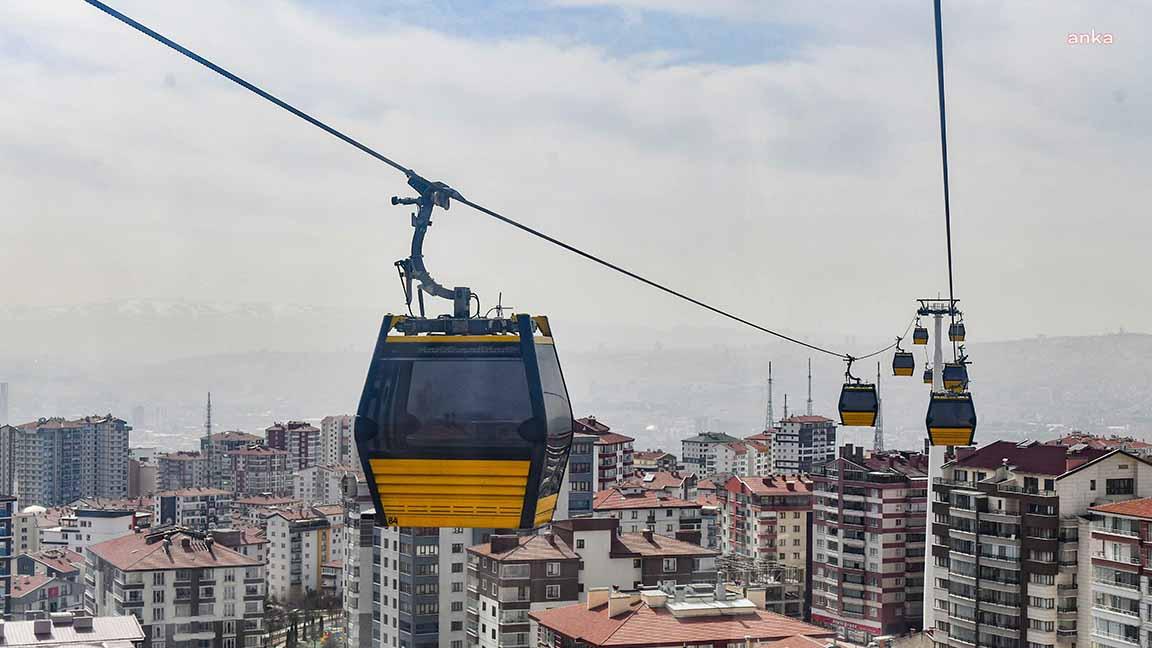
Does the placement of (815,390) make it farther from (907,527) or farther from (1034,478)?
(1034,478)

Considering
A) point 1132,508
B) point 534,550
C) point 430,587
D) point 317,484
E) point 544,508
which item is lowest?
point 317,484

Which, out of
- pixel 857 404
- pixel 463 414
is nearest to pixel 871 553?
pixel 857 404

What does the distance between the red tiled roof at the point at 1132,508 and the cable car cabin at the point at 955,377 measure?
8.30 metres

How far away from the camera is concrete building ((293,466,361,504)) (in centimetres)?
5344

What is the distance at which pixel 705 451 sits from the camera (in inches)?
2589

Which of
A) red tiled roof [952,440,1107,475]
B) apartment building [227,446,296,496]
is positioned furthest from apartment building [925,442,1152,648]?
apartment building [227,446,296,496]

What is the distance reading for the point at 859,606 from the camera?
2639cm

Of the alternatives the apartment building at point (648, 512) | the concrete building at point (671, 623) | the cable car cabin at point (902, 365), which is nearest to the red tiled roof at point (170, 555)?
the concrete building at point (671, 623)

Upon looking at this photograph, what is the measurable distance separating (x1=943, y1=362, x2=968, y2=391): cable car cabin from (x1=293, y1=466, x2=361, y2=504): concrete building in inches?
1745

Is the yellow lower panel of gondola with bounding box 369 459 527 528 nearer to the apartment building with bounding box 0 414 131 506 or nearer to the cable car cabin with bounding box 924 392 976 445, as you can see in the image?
the cable car cabin with bounding box 924 392 976 445

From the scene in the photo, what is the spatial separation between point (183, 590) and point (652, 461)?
35129mm

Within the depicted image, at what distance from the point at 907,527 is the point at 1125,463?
23.7ft

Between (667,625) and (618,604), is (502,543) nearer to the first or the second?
(618,604)

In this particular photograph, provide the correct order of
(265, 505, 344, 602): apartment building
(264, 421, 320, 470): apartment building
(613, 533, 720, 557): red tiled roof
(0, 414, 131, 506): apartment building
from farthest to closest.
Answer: (264, 421, 320, 470): apartment building < (0, 414, 131, 506): apartment building < (265, 505, 344, 602): apartment building < (613, 533, 720, 557): red tiled roof
